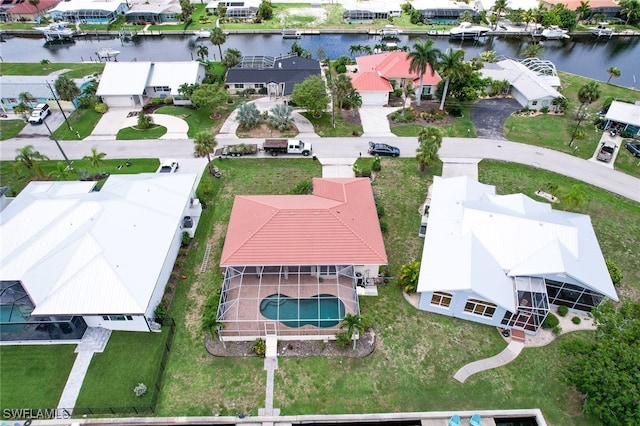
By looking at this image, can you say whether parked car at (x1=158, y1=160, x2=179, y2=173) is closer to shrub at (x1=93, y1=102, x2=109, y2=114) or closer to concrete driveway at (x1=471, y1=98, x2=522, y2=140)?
shrub at (x1=93, y1=102, x2=109, y2=114)

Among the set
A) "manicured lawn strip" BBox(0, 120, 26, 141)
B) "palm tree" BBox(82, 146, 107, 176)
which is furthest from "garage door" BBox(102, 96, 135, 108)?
"palm tree" BBox(82, 146, 107, 176)

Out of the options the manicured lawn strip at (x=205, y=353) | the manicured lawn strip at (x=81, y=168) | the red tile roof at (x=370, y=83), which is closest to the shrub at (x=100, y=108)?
the manicured lawn strip at (x=81, y=168)

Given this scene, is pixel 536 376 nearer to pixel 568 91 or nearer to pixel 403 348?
pixel 403 348

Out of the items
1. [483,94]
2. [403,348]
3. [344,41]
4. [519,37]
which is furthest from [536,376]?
[519,37]

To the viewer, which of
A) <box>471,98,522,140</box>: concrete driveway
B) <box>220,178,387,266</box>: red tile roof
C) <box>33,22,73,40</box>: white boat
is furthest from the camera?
<box>33,22,73,40</box>: white boat

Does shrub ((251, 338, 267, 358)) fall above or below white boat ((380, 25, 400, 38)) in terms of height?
below

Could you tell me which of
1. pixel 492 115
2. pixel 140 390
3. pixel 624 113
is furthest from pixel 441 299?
pixel 624 113
